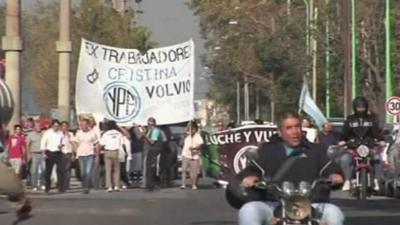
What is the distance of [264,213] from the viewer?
9.72 metres

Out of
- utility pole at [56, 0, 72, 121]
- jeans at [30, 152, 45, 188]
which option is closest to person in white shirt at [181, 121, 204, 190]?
jeans at [30, 152, 45, 188]

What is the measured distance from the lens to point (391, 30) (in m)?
47.2

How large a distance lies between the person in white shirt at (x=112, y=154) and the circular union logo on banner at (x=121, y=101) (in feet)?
8.14

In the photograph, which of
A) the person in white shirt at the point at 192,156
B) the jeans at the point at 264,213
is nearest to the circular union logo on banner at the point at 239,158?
the person in white shirt at the point at 192,156

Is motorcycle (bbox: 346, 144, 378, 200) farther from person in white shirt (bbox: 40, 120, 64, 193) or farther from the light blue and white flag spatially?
the light blue and white flag

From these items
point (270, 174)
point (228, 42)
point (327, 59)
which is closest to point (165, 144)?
point (270, 174)

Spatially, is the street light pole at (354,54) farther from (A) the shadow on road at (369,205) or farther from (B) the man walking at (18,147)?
(A) the shadow on road at (369,205)

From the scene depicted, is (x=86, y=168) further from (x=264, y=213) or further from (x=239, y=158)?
(x=264, y=213)

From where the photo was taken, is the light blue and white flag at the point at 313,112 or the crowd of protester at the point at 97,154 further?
the light blue and white flag at the point at 313,112

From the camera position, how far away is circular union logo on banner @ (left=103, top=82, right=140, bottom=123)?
1277 inches

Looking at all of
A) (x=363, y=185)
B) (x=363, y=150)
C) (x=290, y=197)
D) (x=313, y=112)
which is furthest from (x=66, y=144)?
→ (x=290, y=197)

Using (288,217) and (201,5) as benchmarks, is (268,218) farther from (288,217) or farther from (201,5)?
(201,5)

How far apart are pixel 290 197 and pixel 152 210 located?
1263 cm

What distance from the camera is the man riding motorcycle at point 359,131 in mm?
21344
